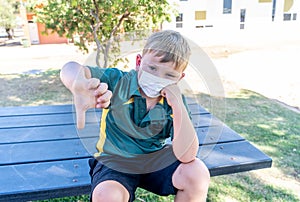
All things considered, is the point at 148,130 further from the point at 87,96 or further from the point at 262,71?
the point at 262,71

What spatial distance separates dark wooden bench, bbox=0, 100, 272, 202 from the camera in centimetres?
124

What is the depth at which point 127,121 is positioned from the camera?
1237mm

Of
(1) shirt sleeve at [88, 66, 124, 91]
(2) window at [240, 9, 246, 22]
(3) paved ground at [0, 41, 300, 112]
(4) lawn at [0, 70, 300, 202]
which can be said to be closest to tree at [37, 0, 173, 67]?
(3) paved ground at [0, 41, 300, 112]

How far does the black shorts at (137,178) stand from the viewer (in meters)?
1.17

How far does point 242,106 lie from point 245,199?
216 centimetres

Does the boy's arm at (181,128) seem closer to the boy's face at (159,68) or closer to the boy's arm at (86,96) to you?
the boy's face at (159,68)

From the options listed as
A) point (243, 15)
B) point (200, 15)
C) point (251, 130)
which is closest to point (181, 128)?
point (251, 130)

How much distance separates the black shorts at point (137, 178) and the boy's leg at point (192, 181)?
76 millimetres

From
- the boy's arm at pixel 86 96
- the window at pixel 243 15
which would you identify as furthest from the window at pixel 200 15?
the boy's arm at pixel 86 96

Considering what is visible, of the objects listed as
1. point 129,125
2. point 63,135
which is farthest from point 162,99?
point 63,135

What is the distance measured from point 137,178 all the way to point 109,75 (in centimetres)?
45

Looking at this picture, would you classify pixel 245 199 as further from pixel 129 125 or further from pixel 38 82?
pixel 38 82

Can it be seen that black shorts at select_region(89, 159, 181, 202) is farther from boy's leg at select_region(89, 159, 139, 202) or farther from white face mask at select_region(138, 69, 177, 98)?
white face mask at select_region(138, 69, 177, 98)

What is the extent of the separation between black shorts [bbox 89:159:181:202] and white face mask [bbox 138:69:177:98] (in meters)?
0.35
